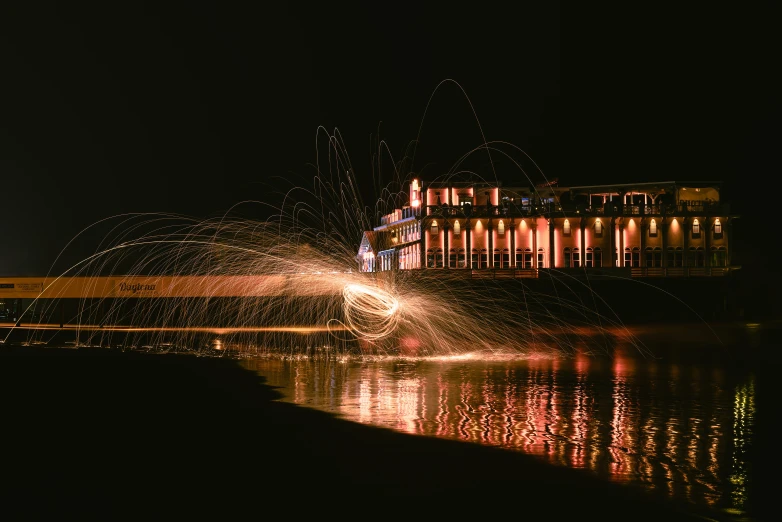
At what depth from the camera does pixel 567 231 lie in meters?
80.6

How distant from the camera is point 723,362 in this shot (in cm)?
3019

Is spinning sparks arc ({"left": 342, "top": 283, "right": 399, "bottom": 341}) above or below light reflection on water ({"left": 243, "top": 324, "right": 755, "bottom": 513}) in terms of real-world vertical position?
above

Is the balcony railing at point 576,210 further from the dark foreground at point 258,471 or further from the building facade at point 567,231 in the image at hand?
the dark foreground at point 258,471

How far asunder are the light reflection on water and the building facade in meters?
49.5

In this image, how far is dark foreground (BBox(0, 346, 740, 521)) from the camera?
10633mm

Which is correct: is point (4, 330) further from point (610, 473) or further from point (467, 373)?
point (610, 473)

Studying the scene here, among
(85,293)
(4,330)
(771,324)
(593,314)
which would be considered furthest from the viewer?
(85,293)

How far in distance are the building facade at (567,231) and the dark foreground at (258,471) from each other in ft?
199

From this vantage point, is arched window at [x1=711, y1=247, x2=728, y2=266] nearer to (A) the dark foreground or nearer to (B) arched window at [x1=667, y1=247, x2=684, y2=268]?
(B) arched window at [x1=667, y1=247, x2=684, y2=268]

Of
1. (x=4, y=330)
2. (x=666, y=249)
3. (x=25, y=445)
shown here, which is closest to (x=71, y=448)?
(x=25, y=445)

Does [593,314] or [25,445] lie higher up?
[593,314]

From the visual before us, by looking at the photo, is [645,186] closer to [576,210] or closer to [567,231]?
[576,210]

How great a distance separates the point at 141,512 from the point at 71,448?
4813 mm

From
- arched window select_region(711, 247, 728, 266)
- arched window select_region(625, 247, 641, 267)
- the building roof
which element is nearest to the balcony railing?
the building roof
